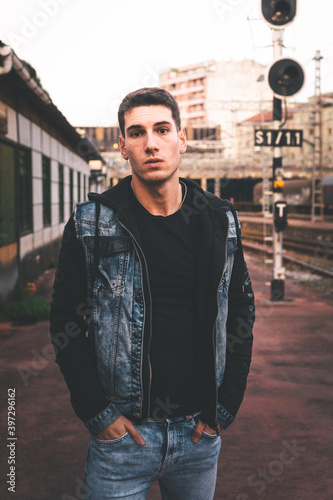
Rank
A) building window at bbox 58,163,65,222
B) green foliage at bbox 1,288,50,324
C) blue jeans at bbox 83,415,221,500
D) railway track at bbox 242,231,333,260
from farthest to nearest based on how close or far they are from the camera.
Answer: railway track at bbox 242,231,333,260 → building window at bbox 58,163,65,222 → green foliage at bbox 1,288,50,324 → blue jeans at bbox 83,415,221,500

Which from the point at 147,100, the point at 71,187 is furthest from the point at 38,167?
the point at 147,100

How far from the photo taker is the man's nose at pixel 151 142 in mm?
1884

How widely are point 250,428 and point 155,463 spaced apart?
247 centimetres

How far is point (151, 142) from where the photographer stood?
1.89 m

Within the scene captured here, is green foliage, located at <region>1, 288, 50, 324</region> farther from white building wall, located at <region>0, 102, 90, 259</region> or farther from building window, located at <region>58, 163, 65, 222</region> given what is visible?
building window, located at <region>58, 163, 65, 222</region>

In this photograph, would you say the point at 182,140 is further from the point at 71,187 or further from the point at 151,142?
the point at 71,187

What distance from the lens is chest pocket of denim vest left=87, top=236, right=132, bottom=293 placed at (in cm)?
184

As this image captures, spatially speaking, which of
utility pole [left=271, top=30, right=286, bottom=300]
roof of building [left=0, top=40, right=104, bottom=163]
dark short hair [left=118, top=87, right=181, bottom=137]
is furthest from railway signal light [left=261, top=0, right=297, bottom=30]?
dark short hair [left=118, top=87, right=181, bottom=137]

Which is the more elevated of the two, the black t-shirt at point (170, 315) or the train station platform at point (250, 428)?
the black t-shirt at point (170, 315)

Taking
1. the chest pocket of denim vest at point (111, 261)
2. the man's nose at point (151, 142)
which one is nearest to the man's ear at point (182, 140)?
the man's nose at point (151, 142)

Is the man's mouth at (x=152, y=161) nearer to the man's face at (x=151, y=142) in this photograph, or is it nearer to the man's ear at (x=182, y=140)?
the man's face at (x=151, y=142)

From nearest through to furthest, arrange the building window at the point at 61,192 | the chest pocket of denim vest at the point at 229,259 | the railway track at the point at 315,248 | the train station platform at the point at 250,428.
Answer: the chest pocket of denim vest at the point at 229,259 → the train station platform at the point at 250,428 → the building window at the point at 61,192 → the railway track at the point at 315,248

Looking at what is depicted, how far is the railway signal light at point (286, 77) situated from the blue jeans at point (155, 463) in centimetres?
772

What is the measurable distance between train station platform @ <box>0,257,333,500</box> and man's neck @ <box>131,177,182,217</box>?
2086 millimetres
